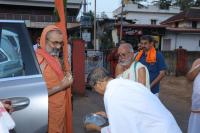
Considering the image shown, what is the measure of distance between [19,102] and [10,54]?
50 cm

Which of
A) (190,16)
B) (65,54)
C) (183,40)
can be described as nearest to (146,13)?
(190,16)

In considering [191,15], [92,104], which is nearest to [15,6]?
[191,15]

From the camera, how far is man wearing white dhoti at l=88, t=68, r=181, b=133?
2.71 meters

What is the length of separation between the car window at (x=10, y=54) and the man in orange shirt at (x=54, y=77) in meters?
0.69

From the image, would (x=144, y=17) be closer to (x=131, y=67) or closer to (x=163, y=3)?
(x=163, y=3)

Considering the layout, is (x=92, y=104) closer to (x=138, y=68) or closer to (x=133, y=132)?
(x=138, y=68)

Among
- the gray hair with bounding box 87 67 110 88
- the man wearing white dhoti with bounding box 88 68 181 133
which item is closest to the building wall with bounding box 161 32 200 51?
the gray hair with bounding box 87 67 110 88

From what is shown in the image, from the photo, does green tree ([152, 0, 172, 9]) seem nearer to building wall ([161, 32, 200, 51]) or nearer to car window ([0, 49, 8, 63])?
building wall ([161, 32, 200, 51])

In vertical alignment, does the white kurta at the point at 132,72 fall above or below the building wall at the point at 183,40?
above

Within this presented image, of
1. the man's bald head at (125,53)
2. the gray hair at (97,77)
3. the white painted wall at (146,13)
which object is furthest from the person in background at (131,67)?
the white painted wall at (146,13)

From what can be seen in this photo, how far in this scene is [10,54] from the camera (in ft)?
12.2

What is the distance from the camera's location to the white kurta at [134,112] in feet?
8.87

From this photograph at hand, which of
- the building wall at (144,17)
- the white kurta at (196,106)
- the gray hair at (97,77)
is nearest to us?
the gray hair at (97,77)

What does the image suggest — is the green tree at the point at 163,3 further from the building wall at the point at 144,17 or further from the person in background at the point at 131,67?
the person in background at the point at 131,67
